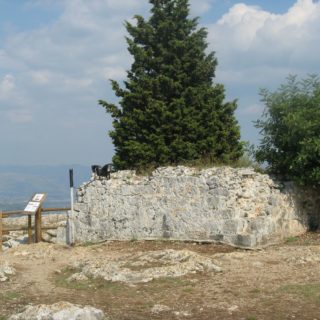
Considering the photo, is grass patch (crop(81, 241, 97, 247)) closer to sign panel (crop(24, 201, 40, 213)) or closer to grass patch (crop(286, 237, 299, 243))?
sign panel (crop(24, 201, 40, 213))

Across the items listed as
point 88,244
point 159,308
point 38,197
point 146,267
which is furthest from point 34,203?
point 159,308

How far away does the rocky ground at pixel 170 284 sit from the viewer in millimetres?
7996

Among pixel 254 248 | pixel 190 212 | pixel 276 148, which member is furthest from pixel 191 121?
pixel 254 248

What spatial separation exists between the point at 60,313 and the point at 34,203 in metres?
10.7

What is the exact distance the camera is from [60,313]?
7.32 metres

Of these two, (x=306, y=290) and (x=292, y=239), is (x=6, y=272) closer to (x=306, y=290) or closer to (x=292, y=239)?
(x=306, y=290)

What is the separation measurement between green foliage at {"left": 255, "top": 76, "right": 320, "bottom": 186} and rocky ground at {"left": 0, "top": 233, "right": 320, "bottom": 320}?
2.29 meters

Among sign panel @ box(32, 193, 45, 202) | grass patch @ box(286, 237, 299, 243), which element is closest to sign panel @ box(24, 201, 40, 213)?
sign panel @ box(32, 193, 45, 202)

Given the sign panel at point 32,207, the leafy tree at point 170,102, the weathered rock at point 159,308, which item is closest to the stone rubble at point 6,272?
the weathered rock at point 159,308

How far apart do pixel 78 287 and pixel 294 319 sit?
436 cm

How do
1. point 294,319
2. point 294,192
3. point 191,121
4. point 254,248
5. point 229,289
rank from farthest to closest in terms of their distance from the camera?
point 191,121
point 294,192
point 254,248
point 229,289
point 294,319

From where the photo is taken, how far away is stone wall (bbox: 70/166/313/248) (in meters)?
14.5

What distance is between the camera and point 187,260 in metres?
11.5

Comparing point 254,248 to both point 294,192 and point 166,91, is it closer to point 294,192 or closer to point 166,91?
point 294,192
